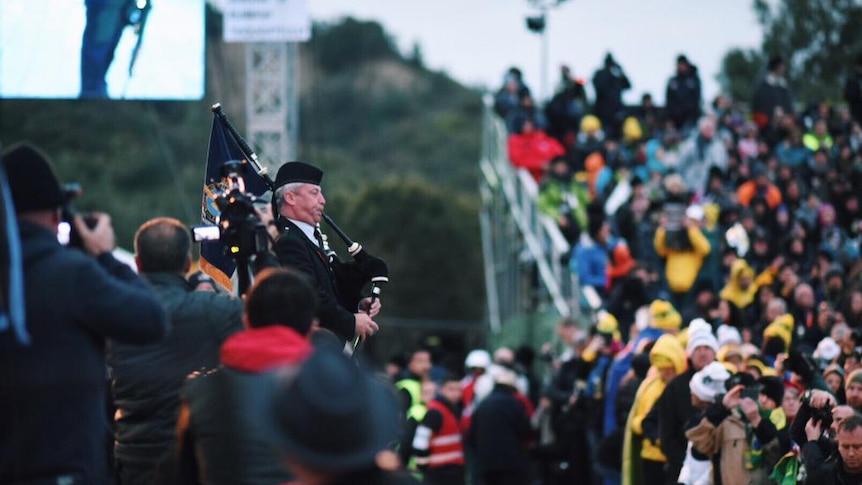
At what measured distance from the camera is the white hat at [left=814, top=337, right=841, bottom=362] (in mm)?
11312

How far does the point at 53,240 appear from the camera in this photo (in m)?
5.34

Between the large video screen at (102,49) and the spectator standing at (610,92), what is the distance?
7524 mm

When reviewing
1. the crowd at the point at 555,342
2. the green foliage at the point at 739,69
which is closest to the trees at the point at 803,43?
the green foliage at the point at 739,69

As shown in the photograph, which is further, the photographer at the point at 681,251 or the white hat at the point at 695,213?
the white hat at the point at 695,213

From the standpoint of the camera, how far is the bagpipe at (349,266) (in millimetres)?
7641

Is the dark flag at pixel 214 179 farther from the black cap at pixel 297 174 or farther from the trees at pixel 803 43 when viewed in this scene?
the trees at pixel 803 43

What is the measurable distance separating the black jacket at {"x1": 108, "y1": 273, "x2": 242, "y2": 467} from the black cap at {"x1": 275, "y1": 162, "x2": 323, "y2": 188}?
122cm

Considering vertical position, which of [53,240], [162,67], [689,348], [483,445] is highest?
[162,67]

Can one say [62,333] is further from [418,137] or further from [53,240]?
[418,137]

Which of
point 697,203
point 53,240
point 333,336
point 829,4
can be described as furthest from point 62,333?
point 829,4

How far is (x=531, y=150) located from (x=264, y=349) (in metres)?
16.7

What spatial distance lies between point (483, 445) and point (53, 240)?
9.65 metres

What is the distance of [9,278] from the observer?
16.2ft

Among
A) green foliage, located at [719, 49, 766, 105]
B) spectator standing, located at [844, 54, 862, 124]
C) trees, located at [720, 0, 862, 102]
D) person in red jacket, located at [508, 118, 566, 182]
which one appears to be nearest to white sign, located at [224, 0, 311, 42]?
person in red jacket, located at [508, 118, 566, 182]
